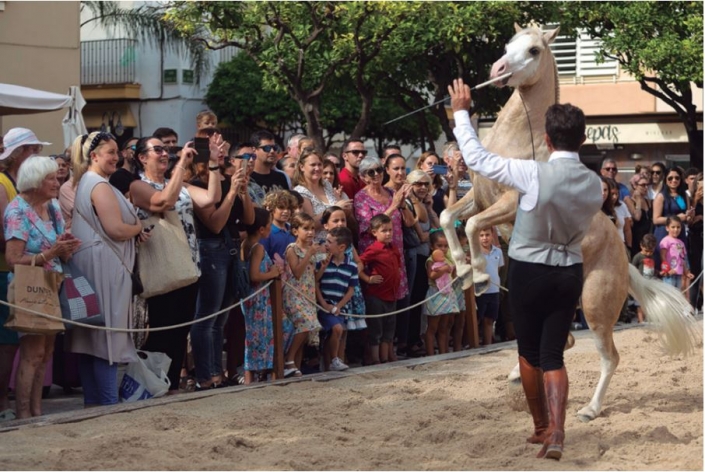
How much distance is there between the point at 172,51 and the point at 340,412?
27440 mm

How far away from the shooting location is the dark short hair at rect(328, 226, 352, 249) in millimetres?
10344

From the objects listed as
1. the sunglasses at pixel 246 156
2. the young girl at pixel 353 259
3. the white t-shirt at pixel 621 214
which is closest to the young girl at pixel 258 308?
the sunglasses at pixel 246 156

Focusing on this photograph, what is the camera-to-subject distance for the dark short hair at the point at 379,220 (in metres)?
11.0

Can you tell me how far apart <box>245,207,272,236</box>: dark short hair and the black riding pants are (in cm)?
334

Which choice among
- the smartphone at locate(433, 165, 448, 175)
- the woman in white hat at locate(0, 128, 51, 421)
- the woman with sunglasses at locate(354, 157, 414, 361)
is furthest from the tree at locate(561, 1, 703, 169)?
the woman in white hat at locate(0, 128, 51, 421)

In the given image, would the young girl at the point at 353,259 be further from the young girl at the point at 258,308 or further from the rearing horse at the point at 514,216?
the rearing horse at the point at 514,216

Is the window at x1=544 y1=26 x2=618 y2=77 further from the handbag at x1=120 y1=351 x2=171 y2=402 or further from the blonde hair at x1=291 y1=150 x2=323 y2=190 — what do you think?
the handbag at x1=120 y1=351 x2=171 y2=402

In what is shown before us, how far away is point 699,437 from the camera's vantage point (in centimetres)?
753

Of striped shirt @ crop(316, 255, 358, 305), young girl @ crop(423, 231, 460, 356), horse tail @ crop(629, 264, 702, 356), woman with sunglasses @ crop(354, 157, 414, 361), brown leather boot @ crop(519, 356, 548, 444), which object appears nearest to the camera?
brown leather boot @ crop(519, 356, 548, 444)

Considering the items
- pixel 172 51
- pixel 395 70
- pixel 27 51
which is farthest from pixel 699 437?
pixel 172 51

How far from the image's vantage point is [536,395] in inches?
280

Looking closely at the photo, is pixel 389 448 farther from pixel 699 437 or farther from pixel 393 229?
pixel 393 229

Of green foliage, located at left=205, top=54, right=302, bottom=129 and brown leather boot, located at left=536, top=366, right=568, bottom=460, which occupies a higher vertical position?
green foliage, located at left=205, top=54, right=302, bottom=129

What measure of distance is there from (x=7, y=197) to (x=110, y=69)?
90.6 ft
